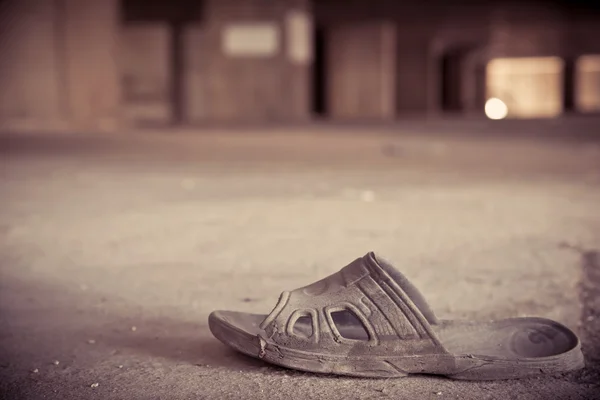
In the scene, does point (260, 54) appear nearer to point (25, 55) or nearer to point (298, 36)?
point (298, 36)

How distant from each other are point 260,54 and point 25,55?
5.90m

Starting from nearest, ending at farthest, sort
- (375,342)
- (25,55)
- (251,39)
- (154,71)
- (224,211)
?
(375,342) → (224,211) → (25,55) → (251,39) → (154,71)

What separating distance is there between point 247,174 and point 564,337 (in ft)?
19.7

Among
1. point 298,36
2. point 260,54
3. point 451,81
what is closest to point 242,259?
point 260,54

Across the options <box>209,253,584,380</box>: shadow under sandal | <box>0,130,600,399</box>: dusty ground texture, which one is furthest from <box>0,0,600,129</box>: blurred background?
<box>209,253,584,380</box>: shadow under sandal

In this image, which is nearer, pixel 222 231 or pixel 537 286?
pixel 537 286

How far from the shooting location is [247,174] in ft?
25.4

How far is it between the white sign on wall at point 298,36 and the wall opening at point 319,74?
513 cm

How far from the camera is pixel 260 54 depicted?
59.6ft

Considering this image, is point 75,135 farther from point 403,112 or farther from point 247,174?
point 403,112

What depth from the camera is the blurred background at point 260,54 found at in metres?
17.2

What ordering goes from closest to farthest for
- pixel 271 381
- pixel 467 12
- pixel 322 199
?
pixel 271 381, pixel 322 199, pixel 467 12

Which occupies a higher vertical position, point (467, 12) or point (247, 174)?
point (467, 12)

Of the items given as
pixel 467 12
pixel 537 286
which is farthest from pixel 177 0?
pixel 537 286
